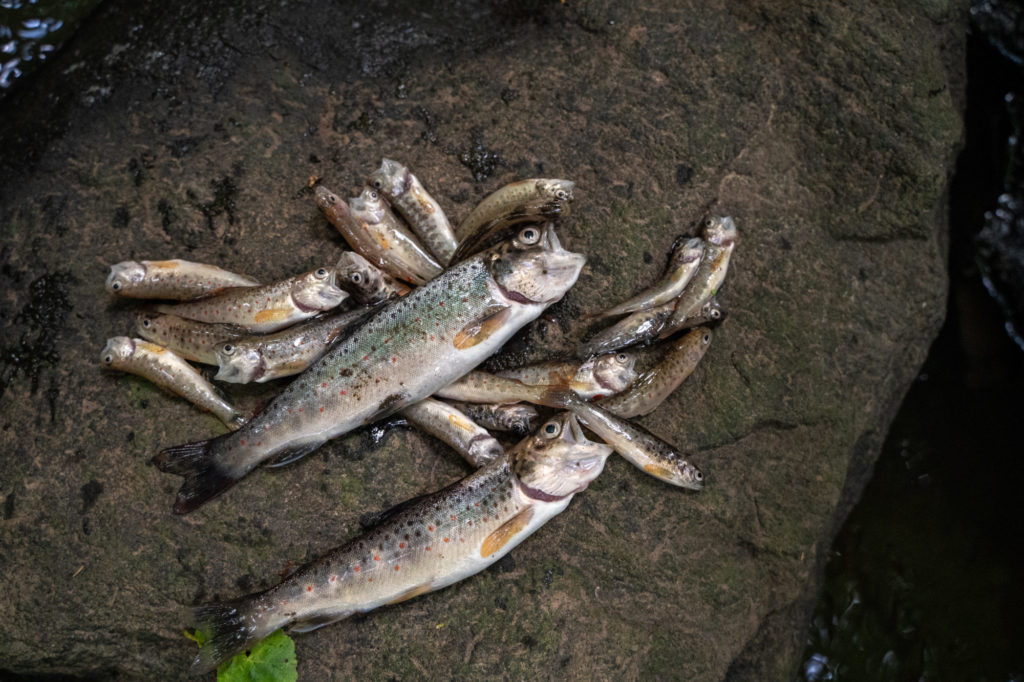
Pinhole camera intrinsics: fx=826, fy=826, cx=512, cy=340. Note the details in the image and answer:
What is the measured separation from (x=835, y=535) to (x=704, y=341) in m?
2.24

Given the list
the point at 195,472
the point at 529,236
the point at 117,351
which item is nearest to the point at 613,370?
the point at 529,236

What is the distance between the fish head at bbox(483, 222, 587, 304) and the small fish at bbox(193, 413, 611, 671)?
2.20ft

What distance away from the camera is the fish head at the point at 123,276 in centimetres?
446

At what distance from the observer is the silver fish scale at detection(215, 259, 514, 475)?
421 cm

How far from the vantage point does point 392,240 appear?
461cm

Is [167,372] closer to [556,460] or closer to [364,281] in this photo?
[364,281]

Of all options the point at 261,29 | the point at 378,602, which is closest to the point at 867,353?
the point at 378,602

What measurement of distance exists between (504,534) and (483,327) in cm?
104

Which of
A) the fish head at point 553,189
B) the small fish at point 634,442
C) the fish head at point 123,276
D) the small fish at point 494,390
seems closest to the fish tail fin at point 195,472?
the fish head at point 123,276

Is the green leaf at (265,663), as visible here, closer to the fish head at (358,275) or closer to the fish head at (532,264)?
the fish head at (358,275)

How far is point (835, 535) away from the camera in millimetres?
5863

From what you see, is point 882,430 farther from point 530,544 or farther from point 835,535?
point 530,544

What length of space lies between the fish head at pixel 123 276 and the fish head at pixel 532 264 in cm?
190

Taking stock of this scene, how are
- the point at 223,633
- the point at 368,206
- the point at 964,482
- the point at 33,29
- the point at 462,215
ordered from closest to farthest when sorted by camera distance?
1. the point at 223,633
2. the point at 368,206
3. the point at 462,215
4. the point at 33,29
5. the point at 964,482
